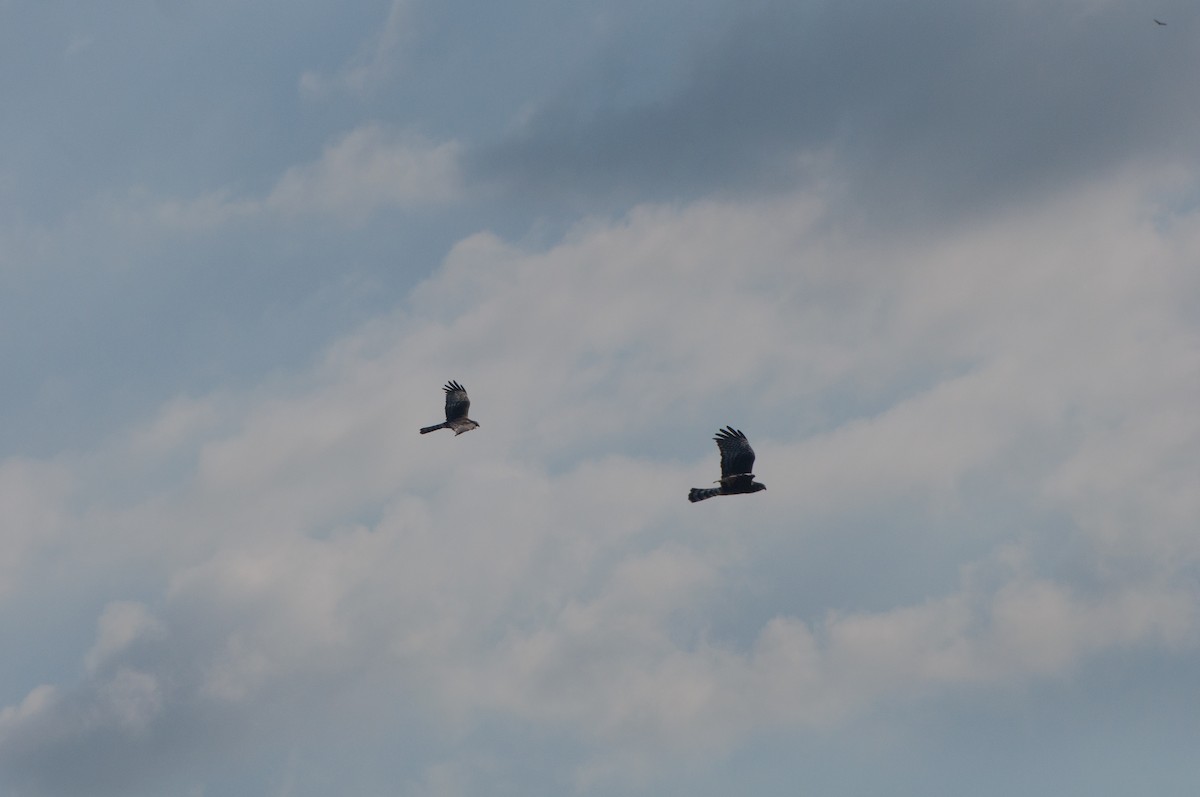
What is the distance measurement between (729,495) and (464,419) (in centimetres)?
3020

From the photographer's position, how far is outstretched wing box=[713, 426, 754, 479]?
12150 centimetres

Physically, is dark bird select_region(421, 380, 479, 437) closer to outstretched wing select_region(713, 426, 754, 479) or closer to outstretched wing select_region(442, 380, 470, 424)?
outstretched wing select_region(442, 380, 470, 424)

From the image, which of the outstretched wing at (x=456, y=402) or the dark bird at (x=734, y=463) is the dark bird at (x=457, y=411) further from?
the dark bird at (x=734, y=463)

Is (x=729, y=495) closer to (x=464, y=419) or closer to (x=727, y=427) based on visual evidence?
(x=727, y=427)

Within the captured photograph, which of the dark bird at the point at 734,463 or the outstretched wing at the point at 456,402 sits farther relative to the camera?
the outstretched wing at the point at 456,402

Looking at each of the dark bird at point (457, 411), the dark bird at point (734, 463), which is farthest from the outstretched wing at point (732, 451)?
the dark bird at point (457, 411)

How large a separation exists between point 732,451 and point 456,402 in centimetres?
3348

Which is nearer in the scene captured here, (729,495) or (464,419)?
(729,495)

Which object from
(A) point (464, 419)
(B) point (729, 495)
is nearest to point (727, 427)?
(B) point (729, 495)

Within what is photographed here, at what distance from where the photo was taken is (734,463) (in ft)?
399

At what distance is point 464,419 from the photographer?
480ft

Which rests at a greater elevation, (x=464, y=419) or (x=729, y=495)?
(x=464, y=419)

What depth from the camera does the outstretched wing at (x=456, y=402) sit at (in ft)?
479

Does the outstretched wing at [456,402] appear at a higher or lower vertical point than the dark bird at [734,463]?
higher
